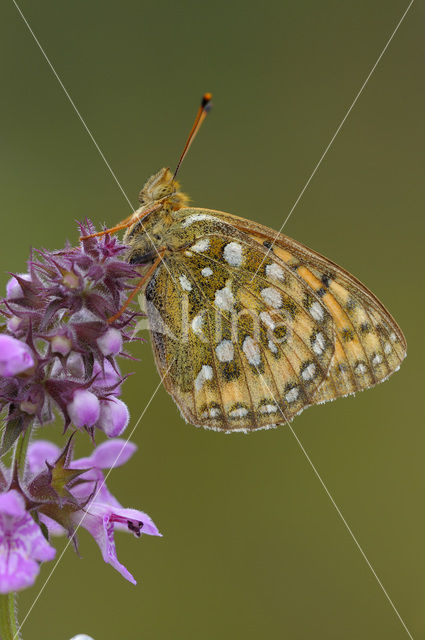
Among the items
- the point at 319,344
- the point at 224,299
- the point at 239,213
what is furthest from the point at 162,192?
the point at 239,213

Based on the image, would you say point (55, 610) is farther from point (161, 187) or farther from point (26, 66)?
point (26, 66)

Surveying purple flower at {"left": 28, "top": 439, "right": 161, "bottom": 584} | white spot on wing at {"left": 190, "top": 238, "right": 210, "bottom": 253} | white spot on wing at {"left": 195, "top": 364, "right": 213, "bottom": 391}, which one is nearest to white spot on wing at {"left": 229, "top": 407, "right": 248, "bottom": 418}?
white spot on wing at {"left": 195, "top": 364, "right": 213, "bottom": 391}

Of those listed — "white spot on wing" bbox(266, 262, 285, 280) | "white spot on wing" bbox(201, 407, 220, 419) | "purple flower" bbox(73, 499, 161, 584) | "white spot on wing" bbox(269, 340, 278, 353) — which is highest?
"white spot on wing" bbox(266, 262, 285, 280)

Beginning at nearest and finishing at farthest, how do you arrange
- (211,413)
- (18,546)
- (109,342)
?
(18,546) → (109,342) → (211,413)

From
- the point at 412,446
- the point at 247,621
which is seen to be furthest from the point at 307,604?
the point at 412,446

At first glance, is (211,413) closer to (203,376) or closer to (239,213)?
(203,376)

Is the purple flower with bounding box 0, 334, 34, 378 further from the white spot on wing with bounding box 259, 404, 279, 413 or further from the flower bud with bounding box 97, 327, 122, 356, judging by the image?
the white spot on wing with bounding box 259, 404, 279, 413
